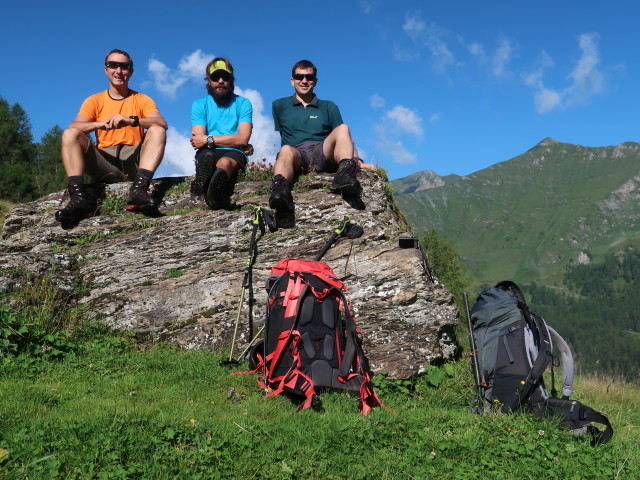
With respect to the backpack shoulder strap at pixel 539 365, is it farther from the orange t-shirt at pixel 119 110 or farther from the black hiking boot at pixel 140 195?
the orange t-shirt at pixel 119 110

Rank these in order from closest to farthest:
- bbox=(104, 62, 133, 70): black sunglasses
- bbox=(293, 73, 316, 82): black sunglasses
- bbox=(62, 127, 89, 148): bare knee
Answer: bbox=(62, 127, 89, 148): bare knee → bbox=(104, 62, 133, 70): black sunglasses → bbox=(293, 73, 316, 82): black sunglasses

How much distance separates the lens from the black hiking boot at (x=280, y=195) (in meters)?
8.12

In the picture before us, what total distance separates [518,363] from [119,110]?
327 inches

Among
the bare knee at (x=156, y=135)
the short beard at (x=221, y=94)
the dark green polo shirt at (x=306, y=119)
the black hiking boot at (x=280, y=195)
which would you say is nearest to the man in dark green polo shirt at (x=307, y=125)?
the dark green polo shirt at (x=306, y=119)

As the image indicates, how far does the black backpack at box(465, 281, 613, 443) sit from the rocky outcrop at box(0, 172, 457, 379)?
0.84 metres

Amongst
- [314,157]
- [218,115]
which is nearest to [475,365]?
[314,157]

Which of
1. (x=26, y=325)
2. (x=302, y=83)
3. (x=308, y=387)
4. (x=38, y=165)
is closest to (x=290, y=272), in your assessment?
(x=308, y=387)

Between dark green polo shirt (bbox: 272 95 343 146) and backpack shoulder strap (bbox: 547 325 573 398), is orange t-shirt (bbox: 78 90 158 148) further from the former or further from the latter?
backpack shoulder strap (bbox: 547 325 573 398)

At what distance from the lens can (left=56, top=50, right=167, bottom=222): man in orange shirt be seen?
841cm

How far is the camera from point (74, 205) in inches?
331

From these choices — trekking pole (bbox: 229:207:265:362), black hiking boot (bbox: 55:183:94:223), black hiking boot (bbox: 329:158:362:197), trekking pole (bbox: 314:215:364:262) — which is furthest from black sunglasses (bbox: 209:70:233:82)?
trekking pole (bbox: 314:215:364:262)

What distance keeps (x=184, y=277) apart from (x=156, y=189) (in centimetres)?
275

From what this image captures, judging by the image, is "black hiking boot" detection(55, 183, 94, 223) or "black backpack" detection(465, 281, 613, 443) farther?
"black hiking boot" detection(55, 183, 94, 223)

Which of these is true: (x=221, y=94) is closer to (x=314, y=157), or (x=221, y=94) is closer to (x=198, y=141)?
(x=198, y=141)
